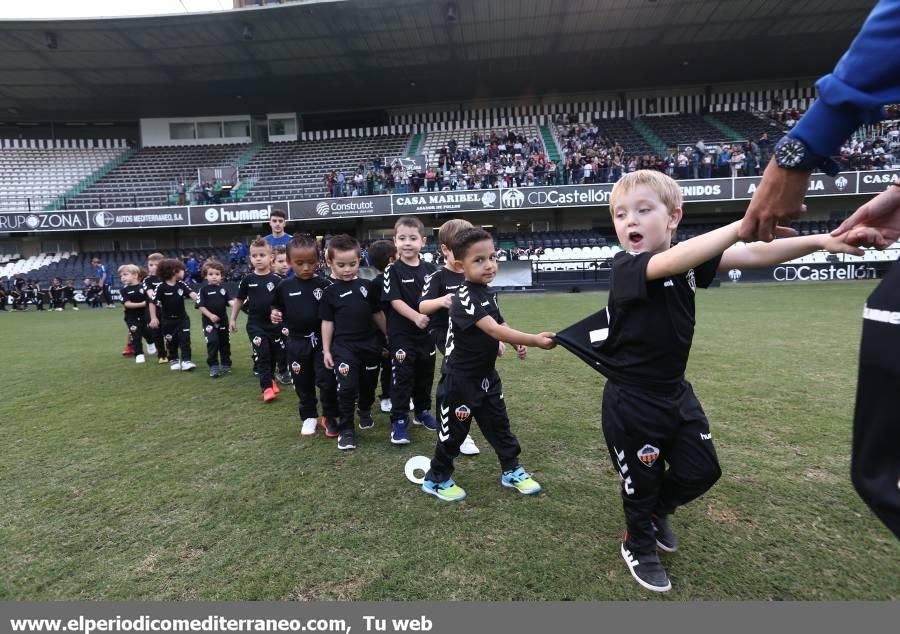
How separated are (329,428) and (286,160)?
2989cm

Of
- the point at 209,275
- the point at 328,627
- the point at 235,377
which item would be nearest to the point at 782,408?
the point at 328,627

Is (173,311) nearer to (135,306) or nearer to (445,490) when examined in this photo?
(135,306)

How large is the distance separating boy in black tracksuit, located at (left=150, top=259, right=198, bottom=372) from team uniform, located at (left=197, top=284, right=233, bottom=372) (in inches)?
19.9

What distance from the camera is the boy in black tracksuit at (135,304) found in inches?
311

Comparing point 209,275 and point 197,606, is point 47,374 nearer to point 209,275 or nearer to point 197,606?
point 209,275

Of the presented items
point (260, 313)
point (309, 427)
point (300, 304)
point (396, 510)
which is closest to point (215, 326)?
point (260, 313)

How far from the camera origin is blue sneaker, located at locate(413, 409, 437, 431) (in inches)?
169

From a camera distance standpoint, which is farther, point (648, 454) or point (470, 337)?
point (470, 337)

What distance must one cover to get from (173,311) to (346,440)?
15.9 ft

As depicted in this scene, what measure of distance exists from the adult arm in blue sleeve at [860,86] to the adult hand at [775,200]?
9 centimetres

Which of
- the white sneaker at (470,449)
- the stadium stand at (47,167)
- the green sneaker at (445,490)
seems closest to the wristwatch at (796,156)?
the green sneaker at (445,490)

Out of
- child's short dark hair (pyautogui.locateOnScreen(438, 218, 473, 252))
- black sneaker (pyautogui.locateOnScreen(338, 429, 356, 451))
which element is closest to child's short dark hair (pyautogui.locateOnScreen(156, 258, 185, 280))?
black sneaker (pyautogui.locateOnScreen(338, 429, 356, 451))

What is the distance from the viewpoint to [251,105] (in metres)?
30.9

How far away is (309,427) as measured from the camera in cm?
421
